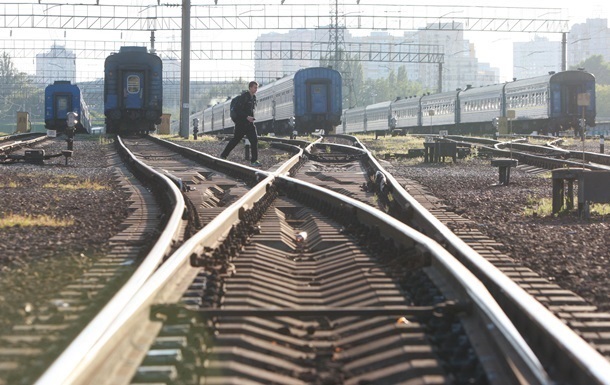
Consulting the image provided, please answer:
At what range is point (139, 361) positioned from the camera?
3.13 m

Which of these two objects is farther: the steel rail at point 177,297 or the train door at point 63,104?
the train door at point 63,104

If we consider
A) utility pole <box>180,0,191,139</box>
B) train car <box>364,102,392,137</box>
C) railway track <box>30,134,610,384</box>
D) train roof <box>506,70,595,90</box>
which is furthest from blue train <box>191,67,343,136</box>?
railway track <box>30,134,610,384</box>

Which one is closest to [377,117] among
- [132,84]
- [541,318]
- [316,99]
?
[316,99]

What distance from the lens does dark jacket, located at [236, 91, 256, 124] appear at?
16.8 m

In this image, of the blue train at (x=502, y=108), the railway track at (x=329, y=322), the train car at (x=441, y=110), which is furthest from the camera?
the train car at (x=441, y=110)

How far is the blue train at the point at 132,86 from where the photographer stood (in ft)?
111

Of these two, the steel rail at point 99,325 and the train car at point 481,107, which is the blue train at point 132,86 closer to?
the train car at point 481,107

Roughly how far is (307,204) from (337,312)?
5.36 meters

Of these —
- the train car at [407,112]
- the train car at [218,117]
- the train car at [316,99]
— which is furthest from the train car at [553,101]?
the train car at [218,117]

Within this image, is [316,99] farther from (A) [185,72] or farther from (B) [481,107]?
(B) [481,107]

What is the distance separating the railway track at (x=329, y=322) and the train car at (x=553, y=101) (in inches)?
1360

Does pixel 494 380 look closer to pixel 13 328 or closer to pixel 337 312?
pixel 337 312

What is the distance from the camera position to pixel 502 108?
146 ft

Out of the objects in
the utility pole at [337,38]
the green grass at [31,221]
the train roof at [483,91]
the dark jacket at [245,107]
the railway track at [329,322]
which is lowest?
the railway track at [329,322]
